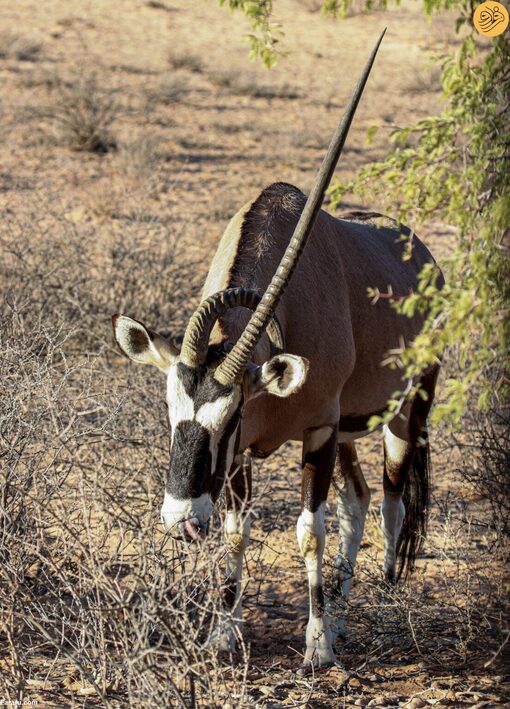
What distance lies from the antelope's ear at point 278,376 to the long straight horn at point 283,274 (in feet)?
0.47

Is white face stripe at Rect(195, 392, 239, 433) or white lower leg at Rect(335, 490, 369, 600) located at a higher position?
white face stripe at Rect(195, 392, 239, 433)

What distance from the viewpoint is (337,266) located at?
18.3ft

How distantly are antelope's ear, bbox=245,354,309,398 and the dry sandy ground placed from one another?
63 cm

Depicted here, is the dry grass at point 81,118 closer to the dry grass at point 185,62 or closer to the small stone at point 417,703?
the dry grass at point 185,62

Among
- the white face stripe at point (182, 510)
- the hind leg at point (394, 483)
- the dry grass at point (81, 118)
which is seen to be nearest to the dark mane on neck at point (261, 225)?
the white face stripe at point (182, 510)

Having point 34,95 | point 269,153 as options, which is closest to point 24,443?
point 269,153

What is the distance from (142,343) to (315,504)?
3.95 ft

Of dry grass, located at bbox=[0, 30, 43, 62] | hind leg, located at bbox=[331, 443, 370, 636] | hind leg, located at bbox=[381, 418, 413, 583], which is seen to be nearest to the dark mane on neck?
hind leg, located at bbox=[331, 443, 370, 636]

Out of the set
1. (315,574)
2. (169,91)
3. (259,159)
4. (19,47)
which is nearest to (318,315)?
(315,574)

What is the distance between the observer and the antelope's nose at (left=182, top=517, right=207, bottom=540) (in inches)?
159

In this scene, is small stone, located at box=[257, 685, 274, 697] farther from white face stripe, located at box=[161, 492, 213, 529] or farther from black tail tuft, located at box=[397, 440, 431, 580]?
black tail tuft, located at box=[397, 440, 431, 580]

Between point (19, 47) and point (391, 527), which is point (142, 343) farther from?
point (19, 47)

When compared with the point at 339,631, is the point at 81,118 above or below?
below

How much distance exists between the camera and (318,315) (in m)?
5.20
